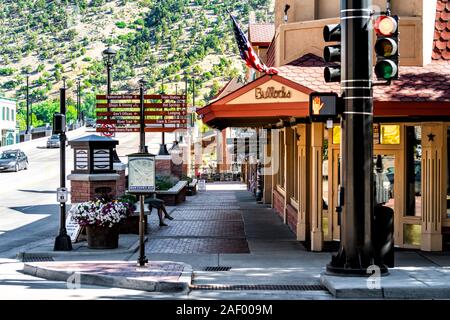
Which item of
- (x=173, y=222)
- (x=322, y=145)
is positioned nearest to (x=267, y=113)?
(x=322, y=145)

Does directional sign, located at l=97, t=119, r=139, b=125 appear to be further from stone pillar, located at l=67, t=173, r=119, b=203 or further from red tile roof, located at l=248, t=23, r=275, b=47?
red tile roof, located at l=248, t=23, r=275, b=47

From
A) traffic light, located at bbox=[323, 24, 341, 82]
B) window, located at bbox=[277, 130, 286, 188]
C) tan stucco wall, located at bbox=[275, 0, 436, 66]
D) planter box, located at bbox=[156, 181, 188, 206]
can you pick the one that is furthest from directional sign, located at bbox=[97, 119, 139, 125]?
traffic light, located at bbox=[323, 24, 341, 82]

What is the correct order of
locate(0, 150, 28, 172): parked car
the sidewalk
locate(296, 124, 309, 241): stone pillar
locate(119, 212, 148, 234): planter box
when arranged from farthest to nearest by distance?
locate(0, 150, 28, 172): parked car < locate(119, 212, 148, 234): planter box < locate(296, 124, 309, 241): stone pillar < the sidewalk

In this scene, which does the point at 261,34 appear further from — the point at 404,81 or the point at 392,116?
the point at 392,116

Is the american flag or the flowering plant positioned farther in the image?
the american flag

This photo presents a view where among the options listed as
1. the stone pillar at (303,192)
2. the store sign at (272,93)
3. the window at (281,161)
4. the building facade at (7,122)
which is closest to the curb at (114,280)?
the store sign at (272,93)

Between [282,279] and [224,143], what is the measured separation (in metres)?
59.9

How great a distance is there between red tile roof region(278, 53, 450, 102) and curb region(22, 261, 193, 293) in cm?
511

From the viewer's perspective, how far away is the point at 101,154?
19.8 metres

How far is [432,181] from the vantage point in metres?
17.8

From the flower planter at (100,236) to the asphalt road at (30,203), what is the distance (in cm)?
175

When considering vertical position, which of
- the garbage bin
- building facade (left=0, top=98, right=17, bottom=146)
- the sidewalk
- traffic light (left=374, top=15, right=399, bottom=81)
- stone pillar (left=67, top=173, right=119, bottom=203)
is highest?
building facade (left=0, top=98, right=17, bottom=146)

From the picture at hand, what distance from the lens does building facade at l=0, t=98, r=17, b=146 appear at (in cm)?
11031

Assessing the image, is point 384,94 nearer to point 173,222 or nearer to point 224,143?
point 173,222
